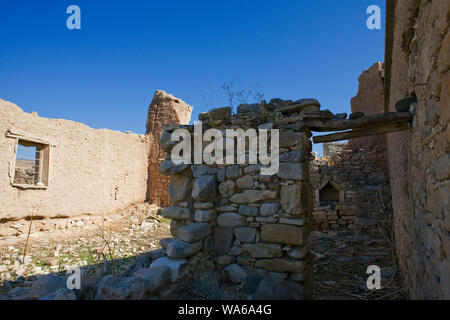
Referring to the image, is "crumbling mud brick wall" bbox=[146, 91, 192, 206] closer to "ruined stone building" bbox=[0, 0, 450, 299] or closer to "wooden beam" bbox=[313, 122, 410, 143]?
"ruined stone building" bbox=[0, 0, 450, 299]

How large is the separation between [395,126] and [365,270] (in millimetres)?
3106

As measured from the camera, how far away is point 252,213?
114 inches

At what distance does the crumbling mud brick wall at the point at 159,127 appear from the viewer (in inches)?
431

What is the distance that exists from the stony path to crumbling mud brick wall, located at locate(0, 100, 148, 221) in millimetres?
396

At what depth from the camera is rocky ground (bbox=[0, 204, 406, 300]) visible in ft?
9.20

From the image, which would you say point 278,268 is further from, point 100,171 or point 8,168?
point 100,171

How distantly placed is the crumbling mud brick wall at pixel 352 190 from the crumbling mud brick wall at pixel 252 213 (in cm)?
583

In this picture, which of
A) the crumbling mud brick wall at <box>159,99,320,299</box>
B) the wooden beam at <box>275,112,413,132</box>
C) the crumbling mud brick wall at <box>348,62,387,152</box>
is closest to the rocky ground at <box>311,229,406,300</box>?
the crumbling mud brick wall at <box>159,99,320,299</box>

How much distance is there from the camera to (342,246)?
248 inches

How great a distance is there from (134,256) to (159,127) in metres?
6.68

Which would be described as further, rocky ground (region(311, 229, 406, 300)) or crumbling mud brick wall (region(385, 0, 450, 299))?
rocky ground (region(311, 229, 406, 300))

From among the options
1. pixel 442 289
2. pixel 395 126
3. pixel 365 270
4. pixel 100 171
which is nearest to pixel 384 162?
pixel 365 270

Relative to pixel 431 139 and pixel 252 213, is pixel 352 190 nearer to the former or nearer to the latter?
pixel 252 213

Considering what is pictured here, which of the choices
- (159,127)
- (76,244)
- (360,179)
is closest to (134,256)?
Result: (76,244)
